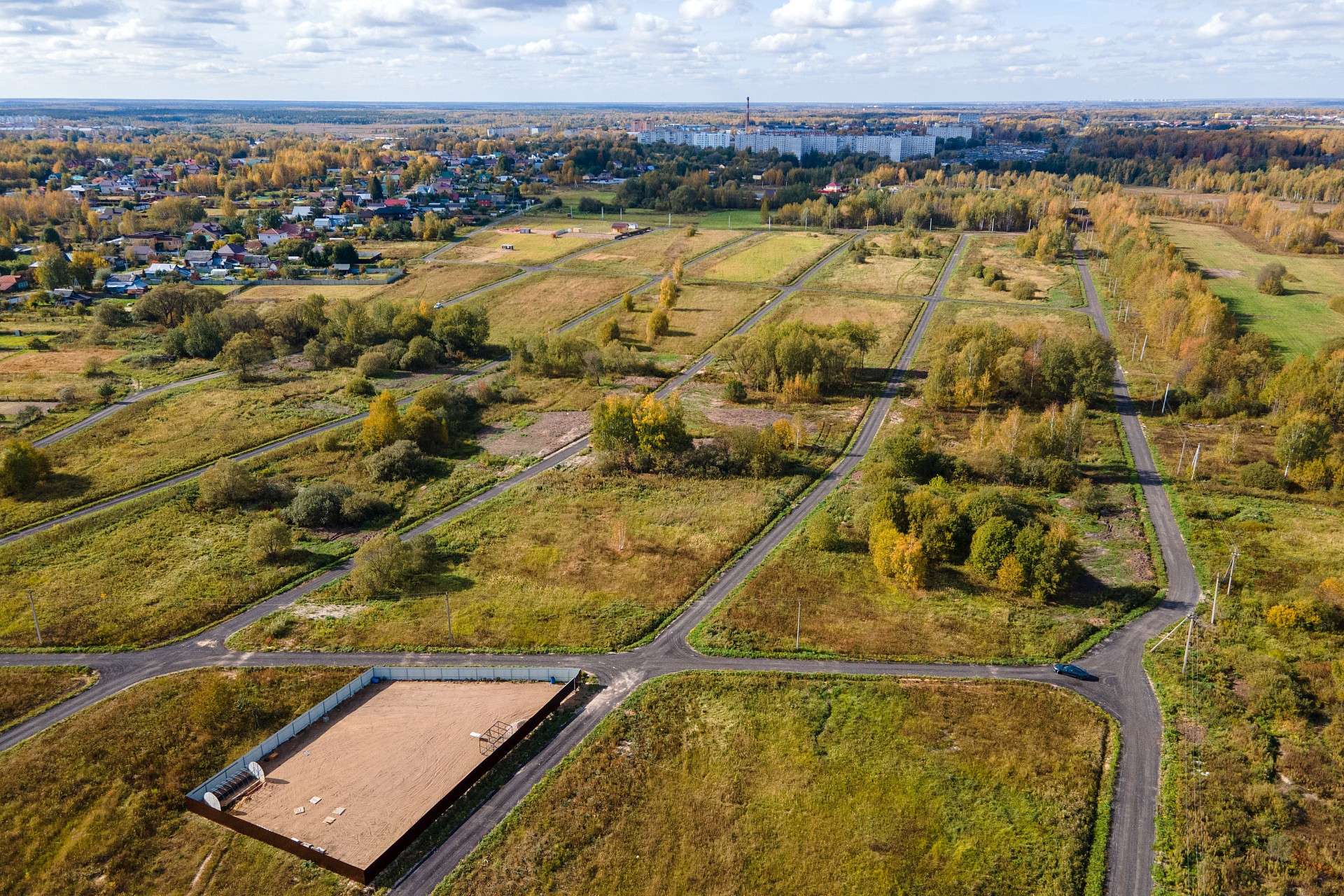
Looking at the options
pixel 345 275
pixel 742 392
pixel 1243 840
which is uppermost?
pixel 345 275

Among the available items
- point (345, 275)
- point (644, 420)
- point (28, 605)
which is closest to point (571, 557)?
point (644, 420)

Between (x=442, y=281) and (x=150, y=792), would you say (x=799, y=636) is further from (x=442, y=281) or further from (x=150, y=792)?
(x=442, y=281)

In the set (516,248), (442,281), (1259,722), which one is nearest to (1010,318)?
(1259,722)

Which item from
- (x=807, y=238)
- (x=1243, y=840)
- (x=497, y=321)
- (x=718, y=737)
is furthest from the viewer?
(x=807, y=238)

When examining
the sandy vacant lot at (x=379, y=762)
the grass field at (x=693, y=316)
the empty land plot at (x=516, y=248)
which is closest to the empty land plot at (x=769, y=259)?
the grass field at (x=693, y=316)

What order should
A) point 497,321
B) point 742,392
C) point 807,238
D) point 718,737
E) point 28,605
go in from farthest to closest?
point 807,238 → point 497,321 → point 742,392 → point 28,605 → point 718,737

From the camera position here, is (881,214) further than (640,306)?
Yes

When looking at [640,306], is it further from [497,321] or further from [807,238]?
[807,238]

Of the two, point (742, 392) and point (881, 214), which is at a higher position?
point (881, 214)

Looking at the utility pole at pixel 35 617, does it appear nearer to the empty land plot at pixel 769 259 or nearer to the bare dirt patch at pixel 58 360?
the bare dirt patch at pixel 58 360
